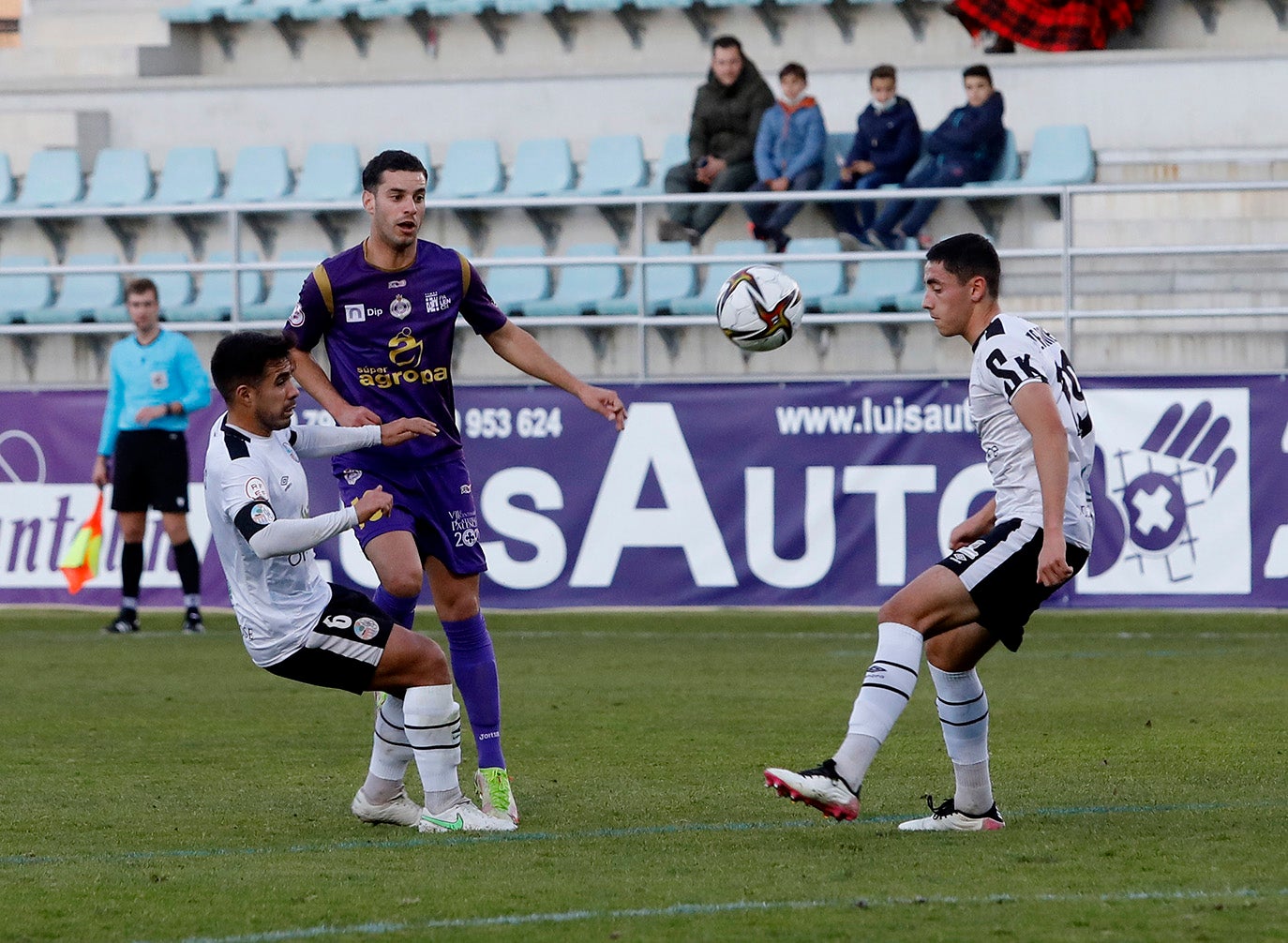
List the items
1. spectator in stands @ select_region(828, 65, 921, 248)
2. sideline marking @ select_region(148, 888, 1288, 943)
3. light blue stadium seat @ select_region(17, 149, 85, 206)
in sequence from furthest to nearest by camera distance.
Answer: light blue stadium seat @ select_region(17, 149, 85, 206) → spectator in stands @ select_region(828, 65, 921, 248) → sideline marking @ select_region(148, 888, 1288, 943)

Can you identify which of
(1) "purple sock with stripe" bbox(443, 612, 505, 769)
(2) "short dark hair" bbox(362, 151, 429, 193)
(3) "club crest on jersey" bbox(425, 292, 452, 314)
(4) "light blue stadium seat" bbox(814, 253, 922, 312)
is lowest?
(1) "purple sock with stripe" bbox(443, 612, 505, 769)

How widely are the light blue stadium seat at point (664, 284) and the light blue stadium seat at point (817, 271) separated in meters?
0.92

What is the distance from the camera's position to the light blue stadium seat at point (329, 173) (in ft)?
61.7

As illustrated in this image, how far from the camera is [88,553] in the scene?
14.2 m

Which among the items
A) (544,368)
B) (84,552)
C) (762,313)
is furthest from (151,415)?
(544,368)

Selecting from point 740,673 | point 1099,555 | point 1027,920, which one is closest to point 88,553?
point 740,673

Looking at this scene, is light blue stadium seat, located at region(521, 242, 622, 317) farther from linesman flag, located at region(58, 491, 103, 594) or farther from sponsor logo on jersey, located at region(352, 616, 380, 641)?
sponsor logo on jersey, located at region(352, 616, 380, 641)

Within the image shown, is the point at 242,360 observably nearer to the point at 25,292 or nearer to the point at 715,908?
the point at 715,908

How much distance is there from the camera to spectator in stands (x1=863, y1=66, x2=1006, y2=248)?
15.7 metres

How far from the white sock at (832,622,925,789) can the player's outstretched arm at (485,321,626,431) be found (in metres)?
1.32

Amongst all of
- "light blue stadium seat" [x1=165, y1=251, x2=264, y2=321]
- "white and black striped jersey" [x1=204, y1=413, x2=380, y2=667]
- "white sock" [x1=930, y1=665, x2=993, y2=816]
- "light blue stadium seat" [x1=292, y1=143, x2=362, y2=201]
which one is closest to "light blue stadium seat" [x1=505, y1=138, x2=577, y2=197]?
"light blue stadium seat" [x1=292, y1=143, x2=362, y2=201]

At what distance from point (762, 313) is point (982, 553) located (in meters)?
1.90

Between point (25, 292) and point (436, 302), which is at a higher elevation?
point (25, 292)

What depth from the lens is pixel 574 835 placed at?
6039 mm
